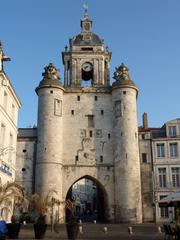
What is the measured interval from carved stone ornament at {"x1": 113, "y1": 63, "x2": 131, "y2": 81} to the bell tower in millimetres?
1672

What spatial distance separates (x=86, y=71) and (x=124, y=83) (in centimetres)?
580

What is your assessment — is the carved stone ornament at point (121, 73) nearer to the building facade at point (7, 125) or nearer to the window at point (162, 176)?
the window at point (162, 176)

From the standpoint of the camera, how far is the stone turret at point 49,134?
35.0 m

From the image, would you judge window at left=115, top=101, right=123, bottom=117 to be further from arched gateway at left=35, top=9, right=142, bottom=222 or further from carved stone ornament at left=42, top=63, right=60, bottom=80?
carved stone ornament at left=42, top=63, right=60, bottom=80

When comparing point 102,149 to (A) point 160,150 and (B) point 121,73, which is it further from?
(B) point 121,73

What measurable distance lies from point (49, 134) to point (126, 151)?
8.02m

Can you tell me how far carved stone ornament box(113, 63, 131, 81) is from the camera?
38781mm

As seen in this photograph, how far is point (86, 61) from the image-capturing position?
41.7 metres

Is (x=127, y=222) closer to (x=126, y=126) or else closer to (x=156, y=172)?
(x=156, y=172)

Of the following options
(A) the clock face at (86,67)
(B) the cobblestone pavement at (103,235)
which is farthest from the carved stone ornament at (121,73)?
(B) the cobblestone pavement at (103,235)

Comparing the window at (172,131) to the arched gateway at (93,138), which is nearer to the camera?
the arched gateway at (93,138)

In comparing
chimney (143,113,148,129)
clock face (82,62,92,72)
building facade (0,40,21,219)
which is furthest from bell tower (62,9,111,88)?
building facade (0,40,21,219)

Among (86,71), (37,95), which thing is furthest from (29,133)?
(86,71)

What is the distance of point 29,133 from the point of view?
3884 centimetres
